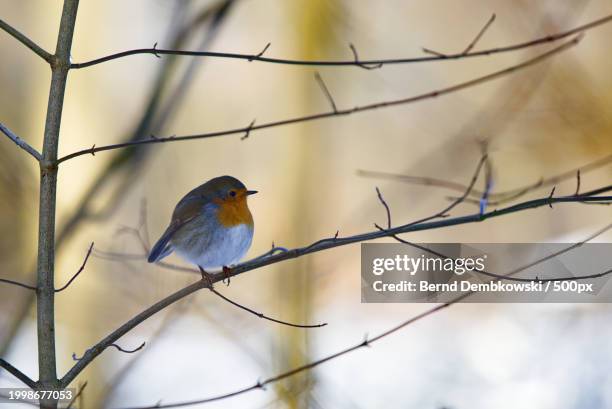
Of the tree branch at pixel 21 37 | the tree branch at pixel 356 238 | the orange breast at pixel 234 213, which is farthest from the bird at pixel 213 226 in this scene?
the tree branch at pixel 21 37

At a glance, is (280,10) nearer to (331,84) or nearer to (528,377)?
(331,84)

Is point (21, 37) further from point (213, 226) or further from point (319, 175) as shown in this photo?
point (319, 175)

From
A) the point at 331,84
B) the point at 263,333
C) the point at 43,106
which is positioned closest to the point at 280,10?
the point at 331,84

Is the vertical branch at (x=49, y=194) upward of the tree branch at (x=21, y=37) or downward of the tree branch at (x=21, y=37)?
downward

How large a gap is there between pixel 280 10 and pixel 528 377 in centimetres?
232

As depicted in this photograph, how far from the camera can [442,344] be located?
3.42 m

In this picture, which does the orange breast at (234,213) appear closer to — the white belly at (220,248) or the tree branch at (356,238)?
the white belly at (220,248)

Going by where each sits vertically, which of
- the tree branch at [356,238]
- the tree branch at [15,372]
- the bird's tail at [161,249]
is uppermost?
the bird's tail at [161,249]

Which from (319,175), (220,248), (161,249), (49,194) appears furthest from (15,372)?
(319,175)

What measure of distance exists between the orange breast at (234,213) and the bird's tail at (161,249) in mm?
157

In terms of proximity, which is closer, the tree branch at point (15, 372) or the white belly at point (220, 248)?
the tree branch at point (15, 372)

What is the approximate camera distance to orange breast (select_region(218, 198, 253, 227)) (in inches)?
68.8

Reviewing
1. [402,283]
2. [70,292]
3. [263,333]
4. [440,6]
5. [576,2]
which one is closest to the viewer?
[402,283]

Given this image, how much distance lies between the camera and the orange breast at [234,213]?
175cm
